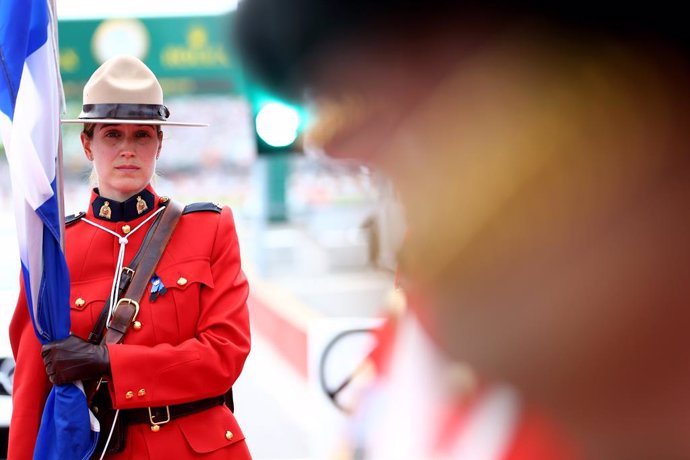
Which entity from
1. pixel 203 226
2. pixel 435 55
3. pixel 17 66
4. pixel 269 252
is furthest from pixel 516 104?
pixel 269 252

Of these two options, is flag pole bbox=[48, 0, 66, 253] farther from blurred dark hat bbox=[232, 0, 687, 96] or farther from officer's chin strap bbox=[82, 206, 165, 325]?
blurred dark hat bbox=[232, 0, 687, 96]

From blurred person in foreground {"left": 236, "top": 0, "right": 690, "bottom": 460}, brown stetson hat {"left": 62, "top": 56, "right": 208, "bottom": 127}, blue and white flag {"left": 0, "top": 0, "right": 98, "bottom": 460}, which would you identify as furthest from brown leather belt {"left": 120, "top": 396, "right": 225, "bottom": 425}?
blurred person in foreground {"left": 236, "top": 0, "right": 690, "bottom": 460}

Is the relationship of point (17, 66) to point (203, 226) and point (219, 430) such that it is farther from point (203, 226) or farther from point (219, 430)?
point (219, 430)

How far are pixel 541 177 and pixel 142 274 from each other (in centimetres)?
140

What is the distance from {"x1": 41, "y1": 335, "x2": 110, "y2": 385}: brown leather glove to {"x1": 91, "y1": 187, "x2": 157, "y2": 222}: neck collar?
1.07 ft

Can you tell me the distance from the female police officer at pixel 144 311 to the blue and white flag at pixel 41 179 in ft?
0.22

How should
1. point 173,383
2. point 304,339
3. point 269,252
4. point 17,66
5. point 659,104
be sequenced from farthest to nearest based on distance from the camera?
point 269,252, point 304,339, point 173,383, point 17,66, point 659,104

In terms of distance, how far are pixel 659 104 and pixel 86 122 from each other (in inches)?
59.2

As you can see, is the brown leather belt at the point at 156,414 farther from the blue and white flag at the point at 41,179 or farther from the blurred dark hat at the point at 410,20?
the blurred dark hat at the point at 410,20

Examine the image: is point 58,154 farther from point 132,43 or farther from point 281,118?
point 132,43

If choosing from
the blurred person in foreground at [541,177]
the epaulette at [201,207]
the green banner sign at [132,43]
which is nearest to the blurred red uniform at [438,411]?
the blurred person in foreground at [541,177]

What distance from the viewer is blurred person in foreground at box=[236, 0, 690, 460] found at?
0.48m

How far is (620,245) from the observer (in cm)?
49

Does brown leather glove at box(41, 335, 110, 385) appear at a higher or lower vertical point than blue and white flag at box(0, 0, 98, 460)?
lower
